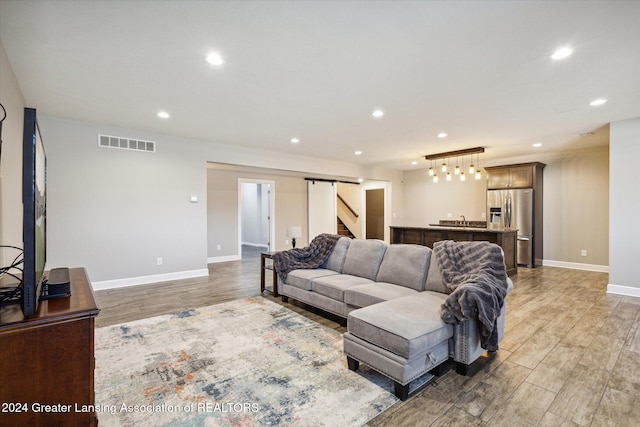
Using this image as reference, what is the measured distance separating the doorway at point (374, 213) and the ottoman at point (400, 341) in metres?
8.16

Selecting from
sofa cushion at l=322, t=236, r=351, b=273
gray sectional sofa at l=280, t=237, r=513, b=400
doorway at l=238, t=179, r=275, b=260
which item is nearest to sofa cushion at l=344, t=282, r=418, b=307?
gray sectional sofa at l=280, t=237, r=513, b=400

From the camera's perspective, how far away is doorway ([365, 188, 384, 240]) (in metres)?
10.6

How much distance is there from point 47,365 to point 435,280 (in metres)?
2.82

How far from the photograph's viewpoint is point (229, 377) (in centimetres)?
226

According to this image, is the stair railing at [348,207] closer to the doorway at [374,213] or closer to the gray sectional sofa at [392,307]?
the doorway at [374,213]

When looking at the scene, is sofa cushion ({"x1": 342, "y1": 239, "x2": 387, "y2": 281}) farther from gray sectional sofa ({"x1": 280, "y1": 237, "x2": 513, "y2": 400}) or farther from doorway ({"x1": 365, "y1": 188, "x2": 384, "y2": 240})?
doorway ({"x1": 365, "y1": 188, "x2": 384, "y2": 240})

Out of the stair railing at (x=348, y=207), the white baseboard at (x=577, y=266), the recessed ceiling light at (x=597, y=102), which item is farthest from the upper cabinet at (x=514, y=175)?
the stair railing at (x=348, y=207)

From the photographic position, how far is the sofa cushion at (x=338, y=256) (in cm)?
403

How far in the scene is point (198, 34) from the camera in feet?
7.36

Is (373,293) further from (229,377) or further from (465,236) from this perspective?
(465,236)

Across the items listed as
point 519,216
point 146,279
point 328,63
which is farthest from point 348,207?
point 328,63

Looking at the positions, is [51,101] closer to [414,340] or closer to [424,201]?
[414,340]

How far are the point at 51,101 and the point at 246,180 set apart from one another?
4.77 metres

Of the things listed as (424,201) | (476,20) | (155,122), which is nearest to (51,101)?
(155,122)
